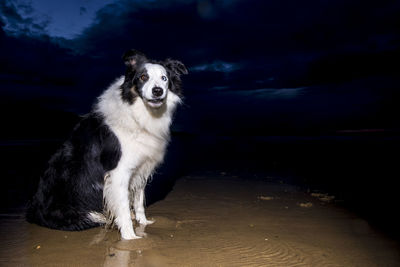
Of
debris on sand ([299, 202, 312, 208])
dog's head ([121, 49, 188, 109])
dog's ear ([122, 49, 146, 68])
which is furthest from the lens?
debris on sand ([299, 202, 312, 208])

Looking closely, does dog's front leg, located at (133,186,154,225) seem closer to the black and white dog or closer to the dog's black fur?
the black and white dog

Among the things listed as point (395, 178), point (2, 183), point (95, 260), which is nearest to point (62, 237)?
point (95, 260)

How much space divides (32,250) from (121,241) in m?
1.01

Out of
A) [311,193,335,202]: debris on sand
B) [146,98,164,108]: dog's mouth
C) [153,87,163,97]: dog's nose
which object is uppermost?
[153,87,163,97]: dog's nose

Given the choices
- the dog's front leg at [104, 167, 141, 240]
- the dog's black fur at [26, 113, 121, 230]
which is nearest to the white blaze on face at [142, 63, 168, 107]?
the dog's black fur at [26, 113, 121, 230]

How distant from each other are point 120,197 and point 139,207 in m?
Answer: 0.76

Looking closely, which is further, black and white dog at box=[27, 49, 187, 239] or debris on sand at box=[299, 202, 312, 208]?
debris on sand at box=[299, 202, 312, 208]

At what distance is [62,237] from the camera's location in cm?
335

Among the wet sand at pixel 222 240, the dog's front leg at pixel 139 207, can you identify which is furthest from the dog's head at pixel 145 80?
the wet sand at pixel 222 240

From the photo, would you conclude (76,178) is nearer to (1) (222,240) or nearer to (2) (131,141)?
(2) (131,141)

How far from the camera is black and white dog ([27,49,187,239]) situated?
3436 mm

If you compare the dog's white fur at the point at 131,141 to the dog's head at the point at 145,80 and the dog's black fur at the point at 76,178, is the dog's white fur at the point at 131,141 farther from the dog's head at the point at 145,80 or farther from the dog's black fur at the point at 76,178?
the dog's black fur at the point at 76,178

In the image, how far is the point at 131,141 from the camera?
350 cm

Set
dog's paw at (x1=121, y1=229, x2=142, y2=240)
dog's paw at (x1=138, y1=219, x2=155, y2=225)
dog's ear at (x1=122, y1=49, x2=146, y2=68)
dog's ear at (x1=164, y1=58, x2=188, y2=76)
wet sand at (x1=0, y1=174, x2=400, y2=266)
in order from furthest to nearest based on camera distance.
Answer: dog's ear at (x1=164, y1=58, x2=188, y2=76) < dog's paw at (x1=138, y1=219, x2=155, y2=225) < dog's ear at (x1=122, y1=49, x2=146, y2=68) < dog's paw at (x1=121, y1=229, x2=142, y2=240) < wet sand at (x1=0, y1=174, x2=400, y2=266)
